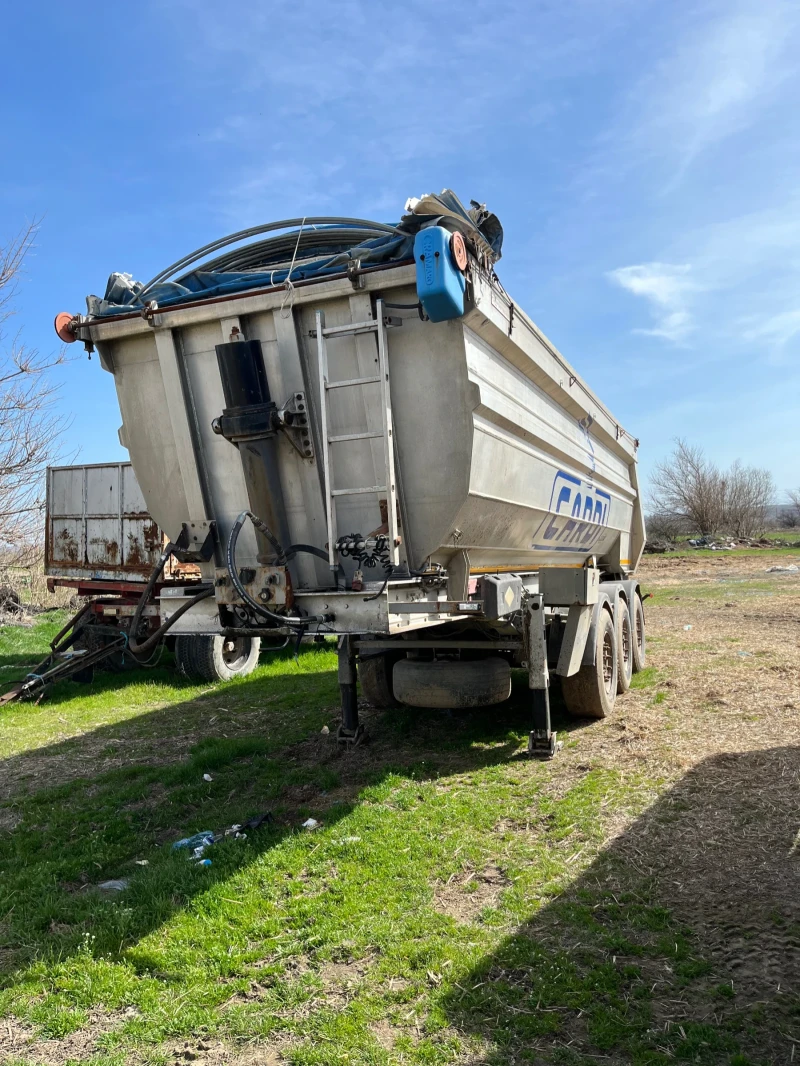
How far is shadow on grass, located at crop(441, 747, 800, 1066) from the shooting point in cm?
246

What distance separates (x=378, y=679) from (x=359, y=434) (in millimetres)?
3414

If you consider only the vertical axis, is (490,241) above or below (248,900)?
above

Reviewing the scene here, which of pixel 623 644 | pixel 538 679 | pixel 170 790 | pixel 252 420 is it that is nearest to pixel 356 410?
pixel 252 420

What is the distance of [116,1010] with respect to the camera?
2836mm

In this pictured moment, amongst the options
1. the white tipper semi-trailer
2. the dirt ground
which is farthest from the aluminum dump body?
the dirt ground

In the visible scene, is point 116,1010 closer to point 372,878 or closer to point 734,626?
point 372,878

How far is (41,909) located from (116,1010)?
3.41 feet

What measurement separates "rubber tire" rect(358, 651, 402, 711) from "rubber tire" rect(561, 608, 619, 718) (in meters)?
1.62

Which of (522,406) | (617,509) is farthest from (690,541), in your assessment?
(522,406)

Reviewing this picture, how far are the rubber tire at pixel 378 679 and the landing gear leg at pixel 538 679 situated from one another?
1717 mm

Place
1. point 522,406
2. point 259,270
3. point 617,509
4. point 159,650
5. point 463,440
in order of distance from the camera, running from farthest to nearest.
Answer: point 159,650 → point 617,509 → point 522,406 → point 259,270 → point 463,440

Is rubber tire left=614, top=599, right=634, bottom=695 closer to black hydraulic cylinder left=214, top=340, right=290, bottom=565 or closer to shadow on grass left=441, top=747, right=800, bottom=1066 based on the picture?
shadow on grass left=441, top=747, right=800, bottom=1066

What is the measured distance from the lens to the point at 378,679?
7043mm

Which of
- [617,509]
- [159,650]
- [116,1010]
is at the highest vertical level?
[617,509]
